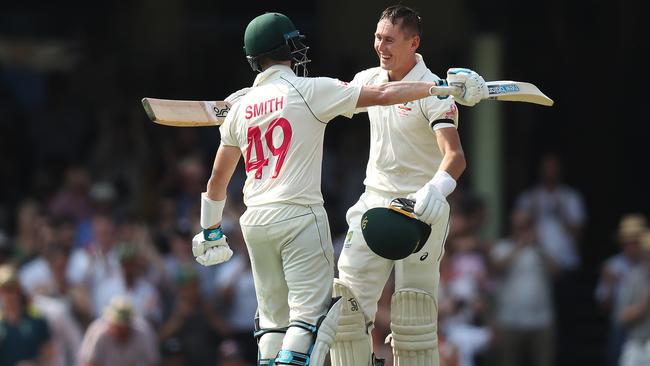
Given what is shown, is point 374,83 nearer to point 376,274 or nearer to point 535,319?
point 376,274

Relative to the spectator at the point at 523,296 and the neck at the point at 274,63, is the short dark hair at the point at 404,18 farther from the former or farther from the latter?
the spectator at the point at 523,296

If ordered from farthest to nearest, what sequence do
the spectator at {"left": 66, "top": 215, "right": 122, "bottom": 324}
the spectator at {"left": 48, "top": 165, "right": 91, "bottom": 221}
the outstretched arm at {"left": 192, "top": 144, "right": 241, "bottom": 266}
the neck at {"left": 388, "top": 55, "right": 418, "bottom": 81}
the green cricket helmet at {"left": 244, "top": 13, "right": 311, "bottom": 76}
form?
the spectator at {"left": 48, "top": 165, "right": 91, "bottom": 221}, the spectator at {"left": 66, "top": 215, "right": 122, "bottom": 324}, the neck at {"left": 388, "top": 55, "right": 418, "bottom": 81}, the outstretched arm at {"left": 192, "top": 144, "right": 241, "bottom": 266}, the green cricket helmet at {"left": 244, "top": 13, "right": 311, "bottom": 76}

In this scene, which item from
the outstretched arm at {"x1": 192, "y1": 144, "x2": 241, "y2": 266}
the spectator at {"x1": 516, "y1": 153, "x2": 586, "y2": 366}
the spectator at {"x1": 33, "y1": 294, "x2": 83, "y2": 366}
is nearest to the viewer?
the outstretched arm at {"x1": 192, "y1": 144, "x2": 241, "y2": 266}

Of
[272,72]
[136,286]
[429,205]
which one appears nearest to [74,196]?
[136,286]

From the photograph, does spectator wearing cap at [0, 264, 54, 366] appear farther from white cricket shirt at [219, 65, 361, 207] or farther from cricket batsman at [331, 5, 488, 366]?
white cricket shirt at [219, 65, 361, 207]

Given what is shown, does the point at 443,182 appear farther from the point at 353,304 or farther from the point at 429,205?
the point at 353,304

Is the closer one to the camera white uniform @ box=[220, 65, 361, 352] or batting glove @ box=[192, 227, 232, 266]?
white uniform @ box=[220, 65, 361, 352]

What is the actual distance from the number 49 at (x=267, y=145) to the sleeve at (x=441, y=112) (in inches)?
32.8

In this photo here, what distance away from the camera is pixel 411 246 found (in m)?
7.80

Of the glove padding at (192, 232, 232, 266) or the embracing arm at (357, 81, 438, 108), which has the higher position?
the embracing arm at (357, 81, 438, 108)

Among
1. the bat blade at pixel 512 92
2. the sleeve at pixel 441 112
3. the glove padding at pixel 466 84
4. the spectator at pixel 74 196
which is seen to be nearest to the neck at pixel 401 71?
the sleeve at pixel 441 112

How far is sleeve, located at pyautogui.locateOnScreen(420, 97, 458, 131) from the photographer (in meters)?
8.23

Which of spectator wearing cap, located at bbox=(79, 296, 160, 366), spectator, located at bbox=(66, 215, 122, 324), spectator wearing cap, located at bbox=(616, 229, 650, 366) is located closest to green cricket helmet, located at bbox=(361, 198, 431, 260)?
spectator wearing cap, located at bbox=(79, 296, 160, 366)

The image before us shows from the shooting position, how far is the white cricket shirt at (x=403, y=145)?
846cm
